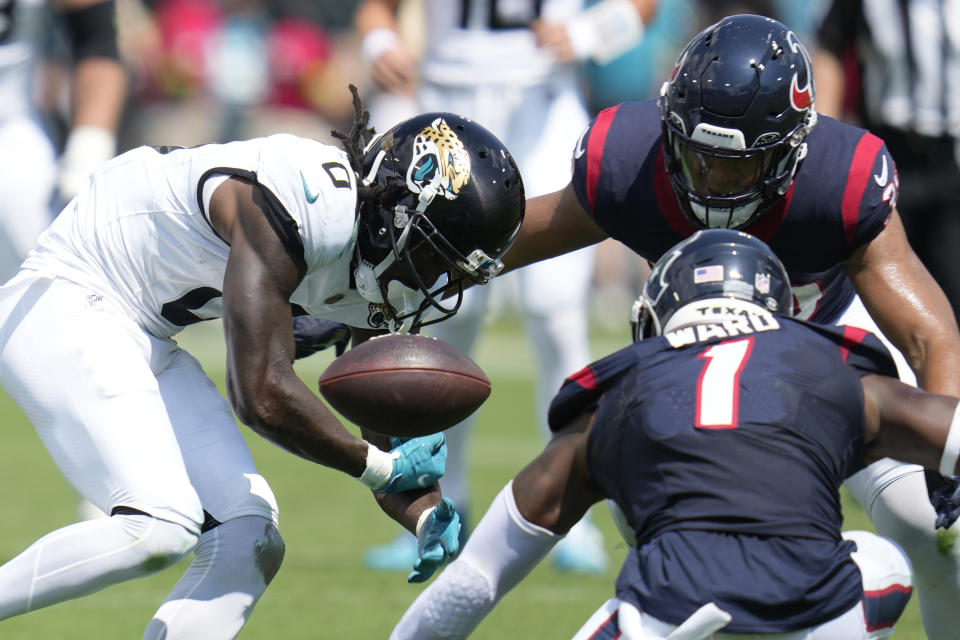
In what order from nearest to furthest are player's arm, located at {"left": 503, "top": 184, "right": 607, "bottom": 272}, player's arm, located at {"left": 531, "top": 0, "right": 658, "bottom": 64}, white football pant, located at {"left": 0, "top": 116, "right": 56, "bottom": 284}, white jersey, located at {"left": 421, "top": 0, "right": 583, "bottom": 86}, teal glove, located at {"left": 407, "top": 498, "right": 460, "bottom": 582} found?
teal glove, located at {"left": 407, "top": 498, "right": 460, "bottom": 582}, player's arm, located at {"left": 503, "top": 184, "right": 607, "bottom": 272}, white football pant, located at {"left": 0, "top": 116, "right": 56, "bottom": 284}, player's arm, located at {"left": 531, "top": 0, "right": 658, "bottom": 64}, white jersey, located at {"left": 421, "top": 0, "right": 583, "bottom": 86}

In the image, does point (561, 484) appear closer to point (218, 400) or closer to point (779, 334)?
point (779, 334)

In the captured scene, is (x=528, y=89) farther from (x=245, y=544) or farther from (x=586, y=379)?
(x=586, y=379)

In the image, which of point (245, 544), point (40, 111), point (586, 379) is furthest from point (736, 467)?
point (40, 111)

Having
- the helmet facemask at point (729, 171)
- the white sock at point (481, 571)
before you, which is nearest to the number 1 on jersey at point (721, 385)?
the white sock at point (481, 571)

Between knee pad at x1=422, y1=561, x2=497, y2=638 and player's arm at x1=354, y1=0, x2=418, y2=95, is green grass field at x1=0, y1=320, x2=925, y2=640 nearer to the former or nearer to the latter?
knee pad at x1=422, y1=561, x2=497, y2=638

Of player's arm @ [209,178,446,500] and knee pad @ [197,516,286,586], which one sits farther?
knee pad @ [197,516,286,586]

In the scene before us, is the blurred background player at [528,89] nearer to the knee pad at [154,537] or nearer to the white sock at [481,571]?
the knee pad at [154,537]

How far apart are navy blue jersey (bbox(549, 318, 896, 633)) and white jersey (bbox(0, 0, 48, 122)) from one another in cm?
332

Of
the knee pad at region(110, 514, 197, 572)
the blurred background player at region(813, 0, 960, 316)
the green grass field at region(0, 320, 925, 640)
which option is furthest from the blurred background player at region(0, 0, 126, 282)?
the blurred background player at region(813, 0, 960, 316)

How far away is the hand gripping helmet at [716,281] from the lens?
9.05ft

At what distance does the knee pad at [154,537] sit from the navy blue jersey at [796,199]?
4.26 feet

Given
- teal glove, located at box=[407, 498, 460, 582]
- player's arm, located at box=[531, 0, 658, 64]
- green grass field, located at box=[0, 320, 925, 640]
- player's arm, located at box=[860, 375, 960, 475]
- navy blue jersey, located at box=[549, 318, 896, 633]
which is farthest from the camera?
player's arm, located at box=[531, 0, 658, 64]

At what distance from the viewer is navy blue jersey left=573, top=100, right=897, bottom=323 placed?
346 cm

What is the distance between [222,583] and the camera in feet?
10.8
